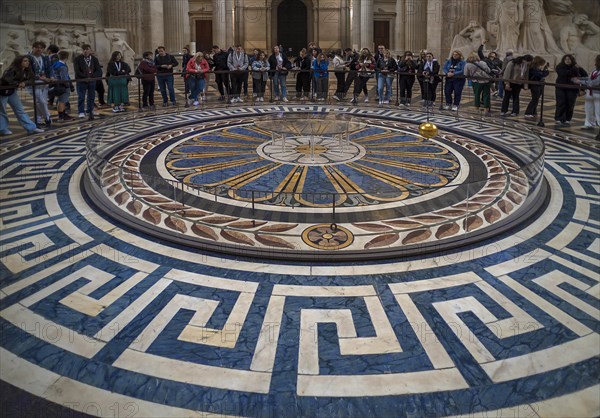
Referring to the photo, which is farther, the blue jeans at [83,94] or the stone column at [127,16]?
the stone column at [127,16]

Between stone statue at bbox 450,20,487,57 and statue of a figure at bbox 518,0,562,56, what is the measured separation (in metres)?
1.77

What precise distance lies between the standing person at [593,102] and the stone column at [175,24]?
1569cm

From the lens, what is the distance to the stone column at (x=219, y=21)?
24.5 metres

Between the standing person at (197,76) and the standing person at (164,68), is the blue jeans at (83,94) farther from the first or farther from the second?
the standing person at (197,76)

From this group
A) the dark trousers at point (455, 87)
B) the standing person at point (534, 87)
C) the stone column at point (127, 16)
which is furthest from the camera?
the stone column at point (127, 16)

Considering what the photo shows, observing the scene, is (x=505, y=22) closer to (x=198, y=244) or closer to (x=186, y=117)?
(x=186, y=117)

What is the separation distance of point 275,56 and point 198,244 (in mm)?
10057

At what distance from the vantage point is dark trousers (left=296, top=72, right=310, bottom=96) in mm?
14077

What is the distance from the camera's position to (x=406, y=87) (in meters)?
13.4

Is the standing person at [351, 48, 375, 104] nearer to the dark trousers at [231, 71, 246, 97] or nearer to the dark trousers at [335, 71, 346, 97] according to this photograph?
the dark trousers at [335, 71, 346, 97]

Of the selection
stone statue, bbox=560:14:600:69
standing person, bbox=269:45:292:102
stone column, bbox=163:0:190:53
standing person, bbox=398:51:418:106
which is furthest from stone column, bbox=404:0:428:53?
standing person, bbox=269:45:292:102

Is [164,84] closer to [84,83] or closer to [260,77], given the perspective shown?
[84,83]

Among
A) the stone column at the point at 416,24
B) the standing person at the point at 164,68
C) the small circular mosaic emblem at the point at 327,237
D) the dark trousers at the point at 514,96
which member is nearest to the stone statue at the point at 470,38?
the stone column at the point at 416,24

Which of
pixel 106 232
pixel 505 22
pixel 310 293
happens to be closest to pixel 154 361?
pixel 310 293
